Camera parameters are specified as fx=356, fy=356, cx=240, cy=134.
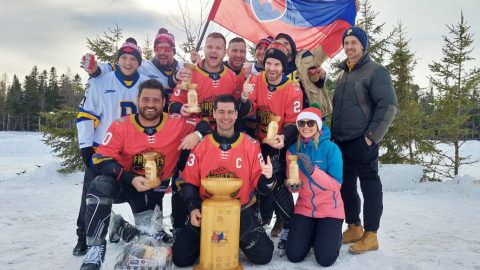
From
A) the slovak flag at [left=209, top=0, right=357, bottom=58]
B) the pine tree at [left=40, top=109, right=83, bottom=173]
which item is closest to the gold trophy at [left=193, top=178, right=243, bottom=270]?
the slovak flag at [left=209, top=0, right=357, bottom=58]

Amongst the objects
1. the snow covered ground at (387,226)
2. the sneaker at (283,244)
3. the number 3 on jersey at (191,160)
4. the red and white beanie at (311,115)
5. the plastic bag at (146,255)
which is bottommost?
the snow covered ground at (387,226)

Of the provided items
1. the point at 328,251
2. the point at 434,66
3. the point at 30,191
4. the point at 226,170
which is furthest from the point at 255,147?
the point at 434,66

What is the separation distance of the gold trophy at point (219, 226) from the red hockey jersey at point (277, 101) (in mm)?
1244

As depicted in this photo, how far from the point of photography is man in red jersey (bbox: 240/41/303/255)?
4.32 metres

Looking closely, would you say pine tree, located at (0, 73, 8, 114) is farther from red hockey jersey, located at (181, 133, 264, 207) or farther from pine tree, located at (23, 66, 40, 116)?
red hockey jersey, located at (181, 133, 264, 207)

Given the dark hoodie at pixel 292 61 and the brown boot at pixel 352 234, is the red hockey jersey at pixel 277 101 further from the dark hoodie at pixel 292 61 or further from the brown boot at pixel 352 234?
the brown boot at pixel 352 234

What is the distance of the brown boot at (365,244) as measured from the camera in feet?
14.1

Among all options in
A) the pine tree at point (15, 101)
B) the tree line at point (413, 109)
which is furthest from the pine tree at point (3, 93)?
the tree line at point (413, 109)

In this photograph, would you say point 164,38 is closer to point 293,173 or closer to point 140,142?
point 140,142

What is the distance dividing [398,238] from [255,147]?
2870mm

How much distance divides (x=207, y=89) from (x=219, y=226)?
75.3 inches

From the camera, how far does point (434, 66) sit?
51.0 ft

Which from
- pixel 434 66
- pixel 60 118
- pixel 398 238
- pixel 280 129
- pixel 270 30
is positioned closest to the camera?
pixel 280 129

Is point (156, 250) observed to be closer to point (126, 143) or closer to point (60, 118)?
point (126, 143)
